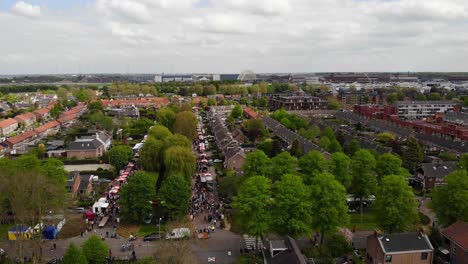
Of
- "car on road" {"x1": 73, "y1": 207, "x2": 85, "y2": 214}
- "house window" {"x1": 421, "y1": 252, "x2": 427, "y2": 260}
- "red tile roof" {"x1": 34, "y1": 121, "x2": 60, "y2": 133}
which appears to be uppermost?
"red tile roof" {"x1": 34, "y1": 121, "x2": 60, "y2": 133}

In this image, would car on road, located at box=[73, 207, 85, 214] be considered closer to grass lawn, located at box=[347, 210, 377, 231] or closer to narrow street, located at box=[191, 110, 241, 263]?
narrow street, located at box=[191, 110, 241, 263]

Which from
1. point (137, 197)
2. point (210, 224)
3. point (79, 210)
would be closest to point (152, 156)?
point (79, 210)

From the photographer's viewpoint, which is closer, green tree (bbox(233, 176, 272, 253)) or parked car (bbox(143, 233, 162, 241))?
green tree (bbox(233, 176, 272, 253))

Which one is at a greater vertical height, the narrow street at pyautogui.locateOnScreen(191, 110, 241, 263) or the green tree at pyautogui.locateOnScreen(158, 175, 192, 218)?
the green tree at pyautogui.locateOnScreen(158, 175, 192, 218)

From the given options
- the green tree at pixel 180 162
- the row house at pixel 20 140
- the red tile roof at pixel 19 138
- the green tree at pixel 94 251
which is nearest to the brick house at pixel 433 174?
the green tree at pixel 180 162

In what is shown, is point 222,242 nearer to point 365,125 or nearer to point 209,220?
point 209,220

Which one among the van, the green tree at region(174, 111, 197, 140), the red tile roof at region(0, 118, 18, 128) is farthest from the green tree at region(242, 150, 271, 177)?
the red tile roof at region(0, 118, 18, 128)
